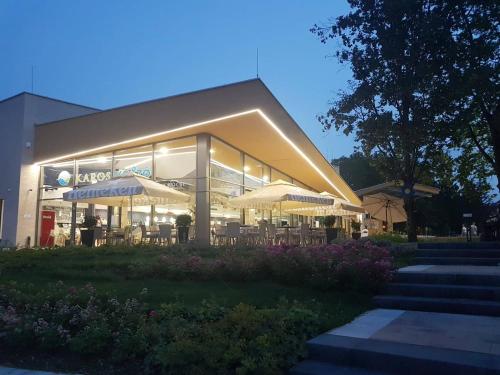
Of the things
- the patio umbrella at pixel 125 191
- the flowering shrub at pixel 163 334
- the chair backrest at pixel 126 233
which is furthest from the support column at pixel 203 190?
the flowering shrub at pixel 163 334

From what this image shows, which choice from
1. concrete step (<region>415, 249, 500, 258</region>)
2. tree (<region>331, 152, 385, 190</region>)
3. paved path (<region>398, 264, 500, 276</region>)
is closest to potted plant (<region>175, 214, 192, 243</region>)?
concrete step (<region>415, 249, 500, 258</region>)

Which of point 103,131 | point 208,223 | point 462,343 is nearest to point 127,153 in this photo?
point 103,131

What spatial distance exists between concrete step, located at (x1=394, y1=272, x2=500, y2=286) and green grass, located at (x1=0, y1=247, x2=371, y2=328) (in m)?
0.95

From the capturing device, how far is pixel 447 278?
6.56 meters

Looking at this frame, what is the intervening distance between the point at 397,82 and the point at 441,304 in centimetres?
747

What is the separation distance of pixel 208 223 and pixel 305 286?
32.6 ft

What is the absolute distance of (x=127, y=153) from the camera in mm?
18234

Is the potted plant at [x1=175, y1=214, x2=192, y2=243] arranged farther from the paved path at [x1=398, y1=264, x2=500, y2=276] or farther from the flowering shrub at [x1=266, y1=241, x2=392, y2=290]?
the paved path at [x1=398, y1=264, x2=500, y2=276]

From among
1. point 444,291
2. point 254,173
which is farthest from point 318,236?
point 444,291

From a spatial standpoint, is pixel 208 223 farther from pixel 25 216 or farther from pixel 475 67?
pixel 475 67

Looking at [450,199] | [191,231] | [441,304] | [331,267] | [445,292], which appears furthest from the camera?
[450,199]

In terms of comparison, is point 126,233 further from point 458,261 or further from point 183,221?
point 458,261

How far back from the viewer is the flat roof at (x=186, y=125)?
51.0ft

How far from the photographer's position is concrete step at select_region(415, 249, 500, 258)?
29.1 ft
